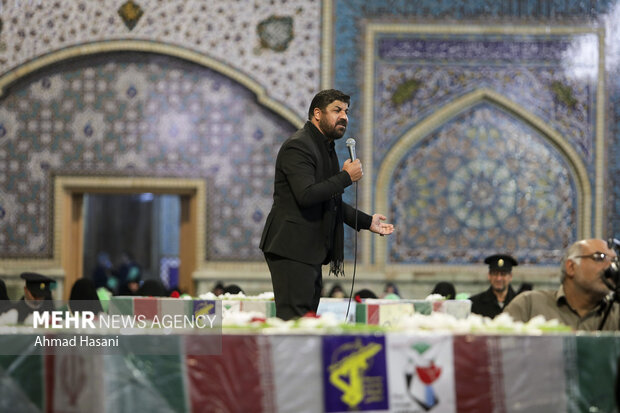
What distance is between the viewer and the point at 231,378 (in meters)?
2.36

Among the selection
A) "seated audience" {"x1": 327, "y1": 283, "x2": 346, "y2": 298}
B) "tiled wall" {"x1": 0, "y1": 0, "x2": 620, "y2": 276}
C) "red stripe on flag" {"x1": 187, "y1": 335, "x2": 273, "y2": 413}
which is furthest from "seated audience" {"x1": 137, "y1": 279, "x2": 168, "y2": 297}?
"red stripe on flag" {"x1": 187, "y1": 335, "x2": 273, "y2": 413}

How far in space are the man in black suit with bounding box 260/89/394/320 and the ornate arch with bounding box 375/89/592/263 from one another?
489 cm

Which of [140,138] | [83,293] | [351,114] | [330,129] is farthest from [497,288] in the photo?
[140,138]

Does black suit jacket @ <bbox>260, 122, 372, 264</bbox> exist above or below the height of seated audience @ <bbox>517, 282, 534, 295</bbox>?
above

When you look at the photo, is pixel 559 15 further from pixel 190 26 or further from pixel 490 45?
pixel 190 26

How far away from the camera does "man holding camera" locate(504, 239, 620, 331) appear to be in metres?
2.97

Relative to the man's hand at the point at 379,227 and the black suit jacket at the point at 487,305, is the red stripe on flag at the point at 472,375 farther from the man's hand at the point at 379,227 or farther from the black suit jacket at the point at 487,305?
the black suit jacket at the point at 487,305

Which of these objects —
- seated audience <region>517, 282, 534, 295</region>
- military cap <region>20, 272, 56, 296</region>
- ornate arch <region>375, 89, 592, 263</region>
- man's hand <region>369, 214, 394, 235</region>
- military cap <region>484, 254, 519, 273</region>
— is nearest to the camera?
man's hand <region>369, 214, 394, 235</region>

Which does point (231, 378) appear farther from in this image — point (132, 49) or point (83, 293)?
point (132, 49)

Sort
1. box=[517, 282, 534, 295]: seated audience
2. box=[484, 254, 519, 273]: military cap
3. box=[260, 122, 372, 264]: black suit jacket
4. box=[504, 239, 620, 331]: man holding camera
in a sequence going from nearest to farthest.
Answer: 1. box=[504, 239, 620, 331]: man holding camera
2. box=[260, 122, 372, 264]: black suit jacket
3. box=[484, 254, 519, 273]: military cap
4. box=[517, 282, 534, 295]: seated audience

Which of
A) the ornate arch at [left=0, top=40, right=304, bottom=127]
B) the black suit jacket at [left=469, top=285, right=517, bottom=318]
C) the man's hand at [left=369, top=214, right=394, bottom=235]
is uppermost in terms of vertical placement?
the ornate arch at [left=0, top=40, right=304, bottom=127]

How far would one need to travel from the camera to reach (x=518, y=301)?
315cm

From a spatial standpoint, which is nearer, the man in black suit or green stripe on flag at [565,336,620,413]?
green stripe on flag at [565,336,620,413]

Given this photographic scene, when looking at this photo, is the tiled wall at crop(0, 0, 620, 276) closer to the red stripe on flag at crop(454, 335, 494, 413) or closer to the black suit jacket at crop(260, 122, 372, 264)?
the black suit jacket at crop(260, 122, 372, 264)
